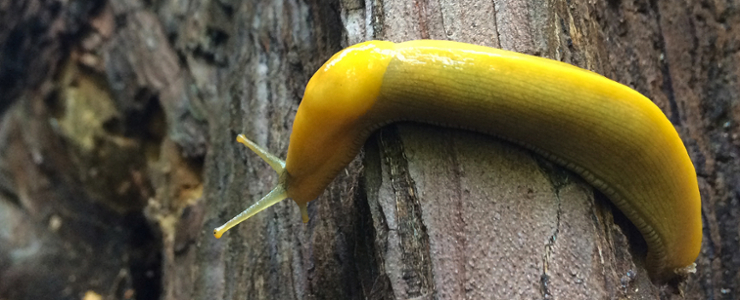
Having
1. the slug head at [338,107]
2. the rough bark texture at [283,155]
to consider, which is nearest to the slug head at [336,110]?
the slug head at [338,107]

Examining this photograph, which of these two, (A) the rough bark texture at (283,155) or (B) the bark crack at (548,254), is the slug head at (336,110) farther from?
(B) the bark crack at (548,254)

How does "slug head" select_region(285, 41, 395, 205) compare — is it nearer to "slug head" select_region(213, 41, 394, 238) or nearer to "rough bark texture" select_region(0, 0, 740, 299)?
"slug head" select_region(213, 41, 394, 238)

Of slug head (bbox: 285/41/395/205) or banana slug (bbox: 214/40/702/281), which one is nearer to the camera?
banana slug (bbox: 214/40/702/281)

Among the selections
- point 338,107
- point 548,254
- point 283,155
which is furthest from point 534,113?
point 283,155

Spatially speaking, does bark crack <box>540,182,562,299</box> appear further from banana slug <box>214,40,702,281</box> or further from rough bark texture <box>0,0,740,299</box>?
banana slug <box>214,40,702,281</box>

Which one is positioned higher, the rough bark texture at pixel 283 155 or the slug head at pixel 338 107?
the slug head at pixel 338 107

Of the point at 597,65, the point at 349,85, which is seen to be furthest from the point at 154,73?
the point at 597,65

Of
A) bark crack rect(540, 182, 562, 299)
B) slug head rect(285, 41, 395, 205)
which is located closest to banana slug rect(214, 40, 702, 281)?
slug head rect(285, 41, 395, 205)

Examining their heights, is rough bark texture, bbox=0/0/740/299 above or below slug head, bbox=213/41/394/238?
below

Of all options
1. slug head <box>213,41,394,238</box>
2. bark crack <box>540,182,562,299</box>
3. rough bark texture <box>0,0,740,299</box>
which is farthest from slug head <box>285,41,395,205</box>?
bark crack <box>540,182,562,299</box>
